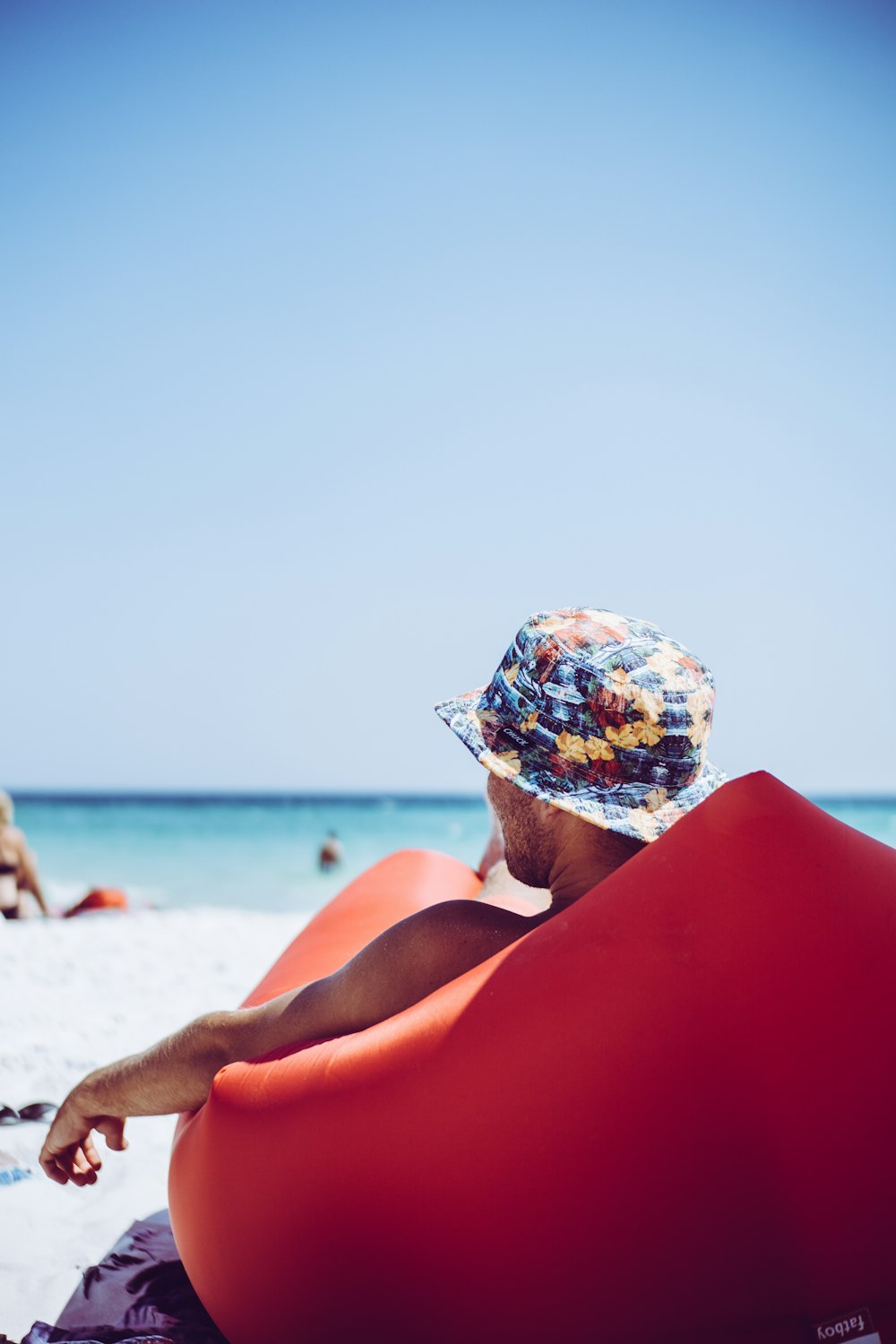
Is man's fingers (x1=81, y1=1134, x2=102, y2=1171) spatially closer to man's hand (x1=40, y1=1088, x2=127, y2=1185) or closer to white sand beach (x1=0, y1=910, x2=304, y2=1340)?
man's hand (x1=40, y1=1088, x2=127, y2=1185)

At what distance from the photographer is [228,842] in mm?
24469

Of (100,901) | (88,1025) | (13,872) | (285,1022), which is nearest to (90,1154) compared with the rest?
(285,1022)

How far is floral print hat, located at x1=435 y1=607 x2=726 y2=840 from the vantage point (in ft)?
4.66

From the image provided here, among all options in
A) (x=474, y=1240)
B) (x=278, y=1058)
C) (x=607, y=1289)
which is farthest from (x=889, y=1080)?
(x=278, y=1058)

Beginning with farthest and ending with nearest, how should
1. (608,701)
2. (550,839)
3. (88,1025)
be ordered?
(88,1025), (550,839), (608,701)

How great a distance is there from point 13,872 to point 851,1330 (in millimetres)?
7380

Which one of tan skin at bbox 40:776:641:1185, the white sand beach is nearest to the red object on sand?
the white sand beach

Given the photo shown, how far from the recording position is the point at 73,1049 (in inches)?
135

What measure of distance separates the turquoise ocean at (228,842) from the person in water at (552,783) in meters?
8.06

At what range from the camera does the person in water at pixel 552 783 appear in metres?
1.43

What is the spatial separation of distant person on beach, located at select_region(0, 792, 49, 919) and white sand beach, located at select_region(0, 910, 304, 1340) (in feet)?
1.84

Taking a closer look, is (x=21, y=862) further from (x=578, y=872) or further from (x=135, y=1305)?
(x=578, y=872)

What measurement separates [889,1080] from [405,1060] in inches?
24.0

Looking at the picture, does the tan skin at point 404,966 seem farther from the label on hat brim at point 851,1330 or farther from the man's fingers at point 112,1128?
the label on hat brim at point 851,1330
